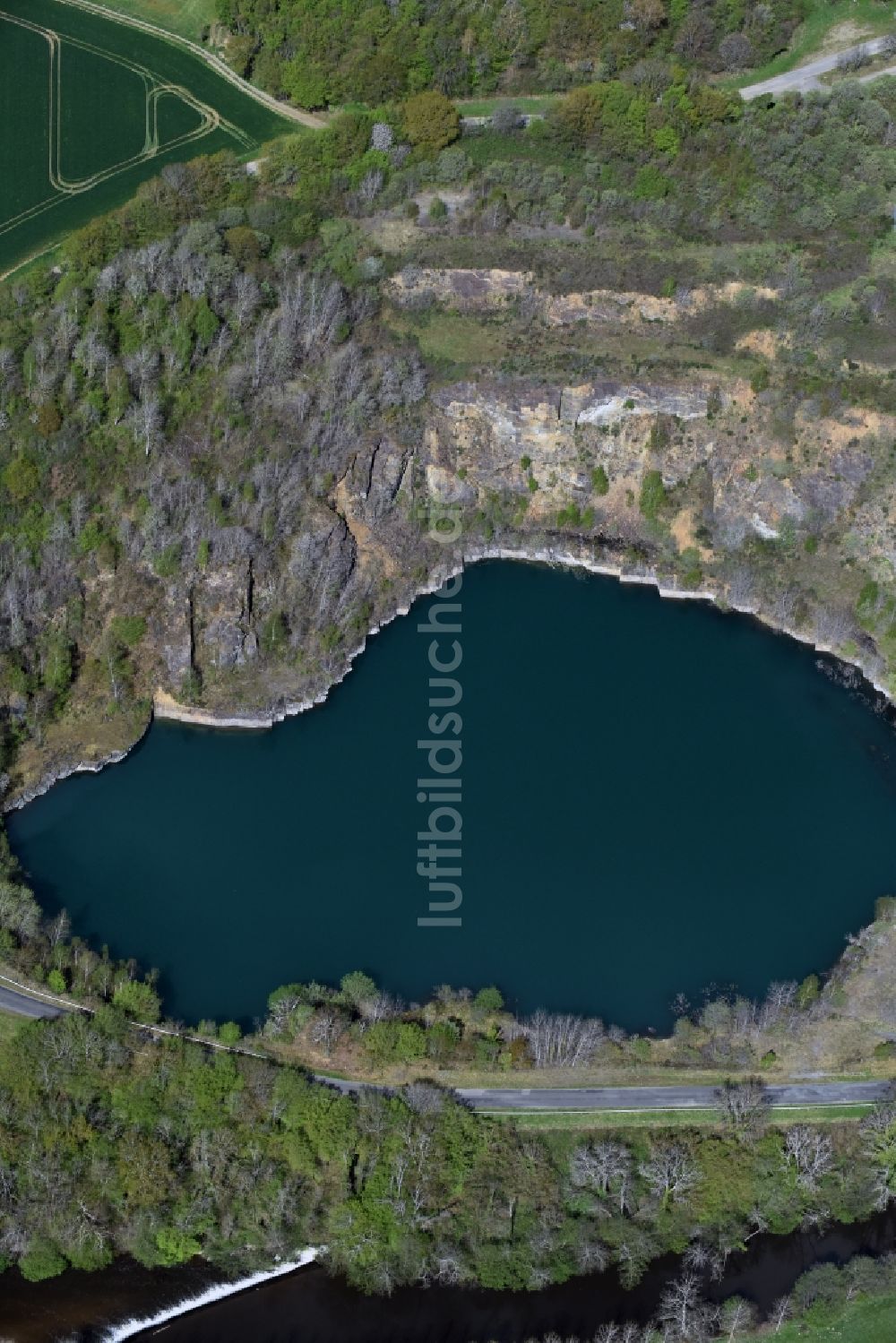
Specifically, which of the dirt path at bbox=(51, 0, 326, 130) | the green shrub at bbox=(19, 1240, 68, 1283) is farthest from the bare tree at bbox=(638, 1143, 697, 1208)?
the dirt path at bbox=(51, 0, 326, 130)

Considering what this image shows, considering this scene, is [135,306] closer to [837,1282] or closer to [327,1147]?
[327,1147]

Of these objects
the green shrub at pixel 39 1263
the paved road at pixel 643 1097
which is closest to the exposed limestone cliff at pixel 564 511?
the paved road at pixel 643 1097

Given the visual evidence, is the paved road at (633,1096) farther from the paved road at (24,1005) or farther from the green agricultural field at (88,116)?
the green agricultural field at (88,116)

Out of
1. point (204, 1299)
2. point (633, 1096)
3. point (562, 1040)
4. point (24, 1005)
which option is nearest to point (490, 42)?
point (562, 1040)

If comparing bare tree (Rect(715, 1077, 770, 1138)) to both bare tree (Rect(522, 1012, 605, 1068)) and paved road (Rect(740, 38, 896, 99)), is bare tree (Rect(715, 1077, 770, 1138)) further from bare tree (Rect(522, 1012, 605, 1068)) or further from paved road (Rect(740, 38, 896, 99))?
paved road (Rect(740, 38, 896, 99))

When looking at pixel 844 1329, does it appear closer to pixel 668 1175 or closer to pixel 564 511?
pixel 668 1175
